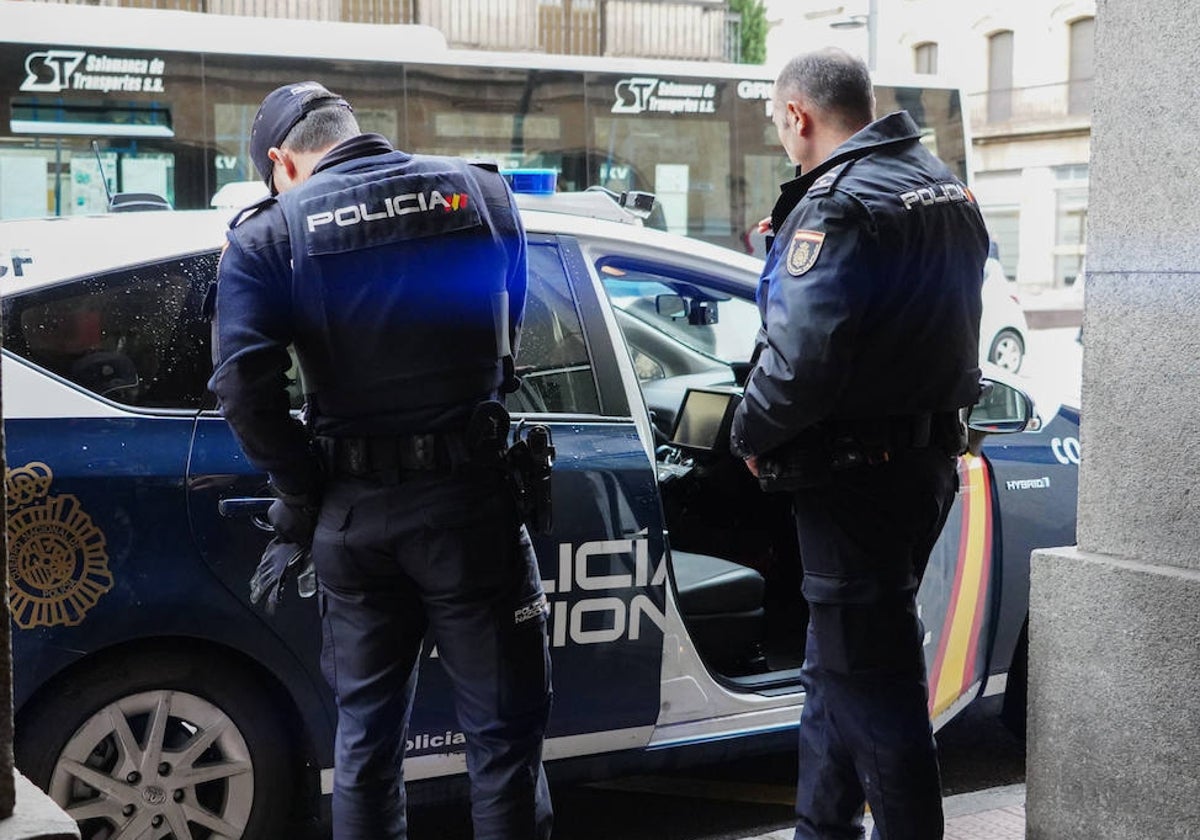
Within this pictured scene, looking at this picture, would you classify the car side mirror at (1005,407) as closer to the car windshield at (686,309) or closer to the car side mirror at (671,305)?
the car windshield at (686,309)

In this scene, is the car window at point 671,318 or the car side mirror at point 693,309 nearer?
the car window at point 671,318

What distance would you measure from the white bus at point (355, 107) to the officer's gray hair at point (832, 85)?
7833 millimetres

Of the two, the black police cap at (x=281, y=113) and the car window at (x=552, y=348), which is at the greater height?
the black police cap at (x=281, y=113)

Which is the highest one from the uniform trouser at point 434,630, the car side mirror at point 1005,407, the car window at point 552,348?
the car window at point 552,348

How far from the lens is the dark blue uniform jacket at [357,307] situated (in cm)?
279

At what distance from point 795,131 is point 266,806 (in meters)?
Answer: 1.91

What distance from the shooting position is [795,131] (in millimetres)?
3150

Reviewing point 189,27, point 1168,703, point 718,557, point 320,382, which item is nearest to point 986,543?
point 718,557

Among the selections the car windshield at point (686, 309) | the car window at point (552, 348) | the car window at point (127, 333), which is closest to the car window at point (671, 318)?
the car windshield at point (686, 309)

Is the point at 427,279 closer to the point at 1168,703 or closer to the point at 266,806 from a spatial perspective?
the point at 266,806

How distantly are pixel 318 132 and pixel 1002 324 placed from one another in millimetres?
13040

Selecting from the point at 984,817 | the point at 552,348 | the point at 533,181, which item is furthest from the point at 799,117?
the point at 984,817

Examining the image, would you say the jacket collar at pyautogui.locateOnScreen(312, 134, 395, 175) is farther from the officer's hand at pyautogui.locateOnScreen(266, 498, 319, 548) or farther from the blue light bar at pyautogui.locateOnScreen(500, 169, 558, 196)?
the blue light bar at pyautogui.locateOnScreen(500, 169, 558, 196)

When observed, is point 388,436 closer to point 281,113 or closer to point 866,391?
point 281,113
